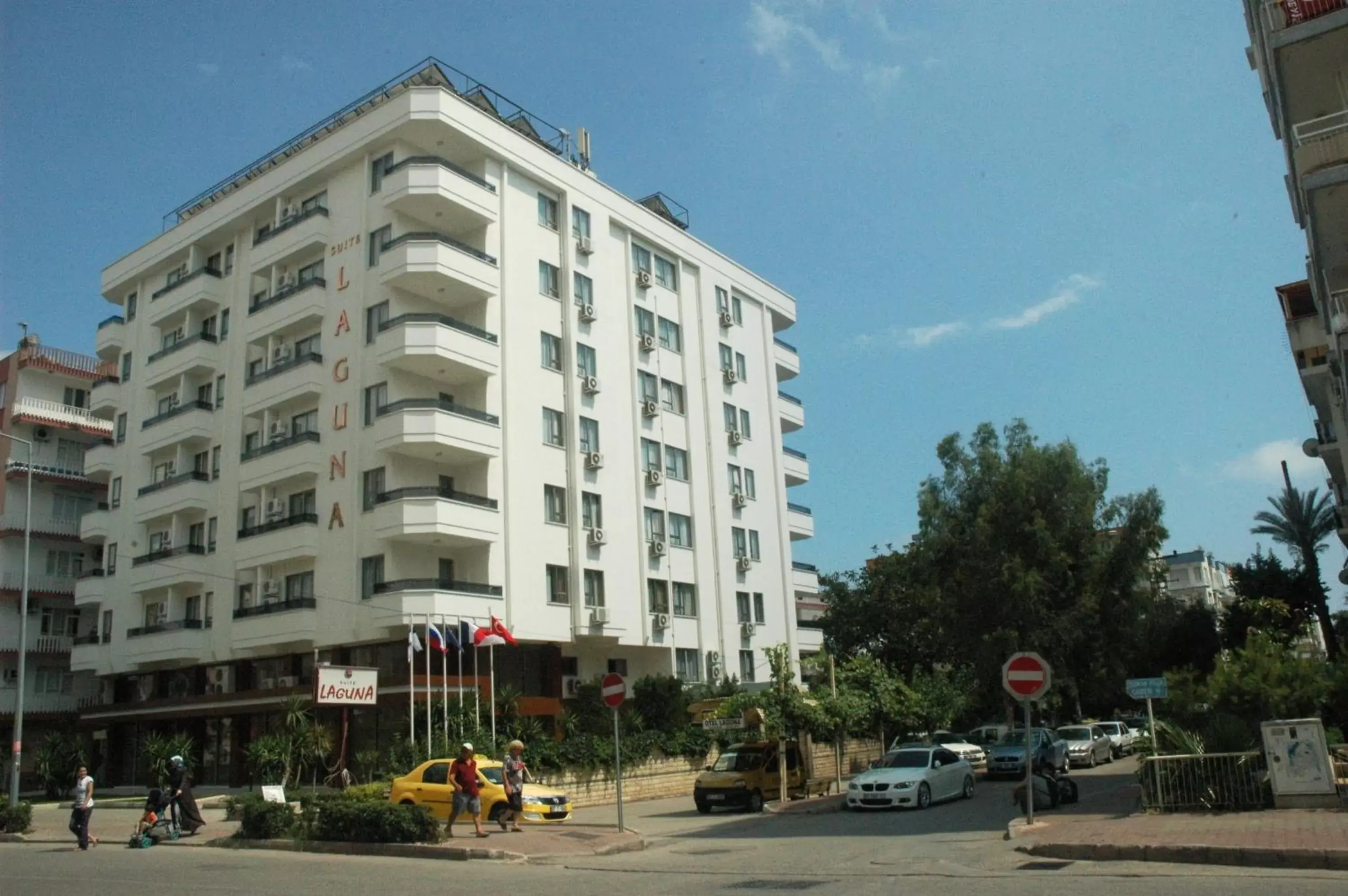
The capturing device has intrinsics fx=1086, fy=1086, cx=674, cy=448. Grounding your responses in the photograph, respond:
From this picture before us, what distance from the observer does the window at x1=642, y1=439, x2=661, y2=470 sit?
4406 cm

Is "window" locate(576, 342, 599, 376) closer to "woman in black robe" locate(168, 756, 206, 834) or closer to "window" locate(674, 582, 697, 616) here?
"window" locate(674, 582, 697, 616)

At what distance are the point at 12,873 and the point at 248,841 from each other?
4549 mm

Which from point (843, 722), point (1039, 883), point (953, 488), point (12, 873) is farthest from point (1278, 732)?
point (953, 488)

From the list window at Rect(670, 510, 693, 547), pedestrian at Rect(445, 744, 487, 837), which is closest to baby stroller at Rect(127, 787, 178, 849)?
pedestrian at Rect(445, 744, 487, 837)

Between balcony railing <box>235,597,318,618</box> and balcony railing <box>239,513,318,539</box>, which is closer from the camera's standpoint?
balcony railing <box>235,597,318,618</box>

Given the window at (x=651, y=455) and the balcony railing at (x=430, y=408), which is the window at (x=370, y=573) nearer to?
the balcony railing at (x=430, y=408)

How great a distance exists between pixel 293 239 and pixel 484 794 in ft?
88.4

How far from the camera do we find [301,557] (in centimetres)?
3812

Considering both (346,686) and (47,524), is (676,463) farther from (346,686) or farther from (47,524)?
(47,524)

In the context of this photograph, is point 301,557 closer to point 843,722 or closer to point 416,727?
point 416,727

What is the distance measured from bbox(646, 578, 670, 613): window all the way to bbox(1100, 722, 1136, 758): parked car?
759 inches

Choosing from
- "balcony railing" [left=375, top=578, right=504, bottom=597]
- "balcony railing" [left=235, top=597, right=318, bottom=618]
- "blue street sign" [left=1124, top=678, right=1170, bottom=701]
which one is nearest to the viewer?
"blue street sign" [left=1124, top=678, right=1170, bottom=701]

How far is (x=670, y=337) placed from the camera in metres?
47.8

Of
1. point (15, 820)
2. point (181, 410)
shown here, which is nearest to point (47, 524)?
point (181, 410)
